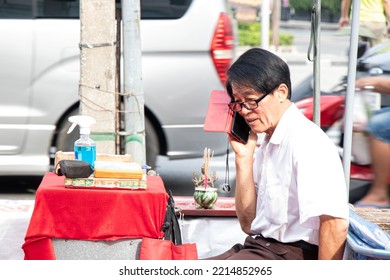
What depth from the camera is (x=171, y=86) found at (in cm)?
682

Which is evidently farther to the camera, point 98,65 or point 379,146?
point 379,146

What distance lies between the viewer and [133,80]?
15.8ft

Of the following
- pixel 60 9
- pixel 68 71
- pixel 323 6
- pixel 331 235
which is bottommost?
pixel 331 235

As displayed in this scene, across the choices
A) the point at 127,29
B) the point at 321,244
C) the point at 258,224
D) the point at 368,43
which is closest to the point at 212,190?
the point at 127,29

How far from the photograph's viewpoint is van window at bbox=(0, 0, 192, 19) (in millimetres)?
6828

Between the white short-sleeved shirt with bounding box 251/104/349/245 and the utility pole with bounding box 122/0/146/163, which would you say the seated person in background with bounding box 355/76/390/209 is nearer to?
the utility pole with bounding box 122/0/146/163

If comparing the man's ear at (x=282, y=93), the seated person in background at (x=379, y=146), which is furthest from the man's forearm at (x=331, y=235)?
the seated person in background at (x=379, y=146)

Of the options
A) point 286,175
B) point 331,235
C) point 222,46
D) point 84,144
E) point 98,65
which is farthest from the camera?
point 222,46

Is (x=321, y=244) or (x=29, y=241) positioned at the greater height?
(x=321, y=244)

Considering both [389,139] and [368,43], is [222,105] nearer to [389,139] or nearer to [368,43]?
[389,139]

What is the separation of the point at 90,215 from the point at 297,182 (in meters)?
1.06

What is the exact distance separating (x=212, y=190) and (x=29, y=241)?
4.69 ft

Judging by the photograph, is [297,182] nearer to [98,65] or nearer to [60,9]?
[98,65]

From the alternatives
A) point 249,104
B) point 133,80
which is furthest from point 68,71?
point 249,104
